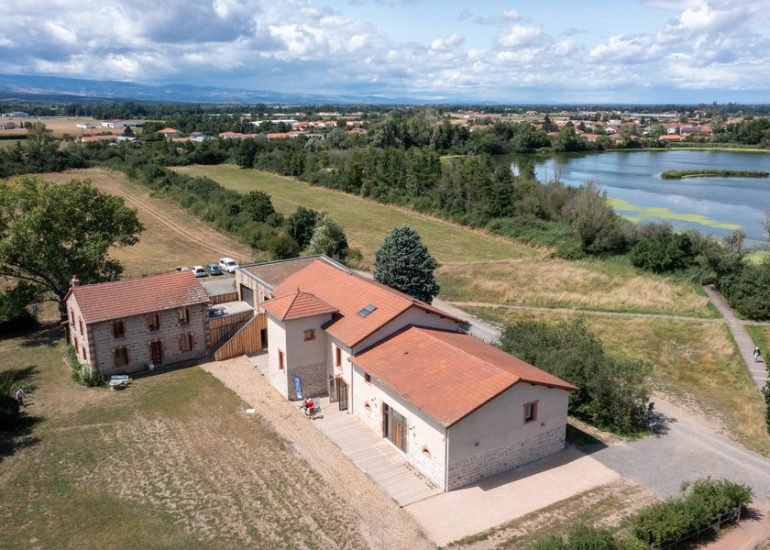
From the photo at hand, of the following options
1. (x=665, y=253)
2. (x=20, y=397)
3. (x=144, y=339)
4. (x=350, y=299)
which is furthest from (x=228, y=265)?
(x=665, y=253)

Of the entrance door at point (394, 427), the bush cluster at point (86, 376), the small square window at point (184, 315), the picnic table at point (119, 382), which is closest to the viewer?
the entrance door at point (394, 427)

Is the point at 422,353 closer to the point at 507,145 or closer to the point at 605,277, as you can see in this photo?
the point at 605,277

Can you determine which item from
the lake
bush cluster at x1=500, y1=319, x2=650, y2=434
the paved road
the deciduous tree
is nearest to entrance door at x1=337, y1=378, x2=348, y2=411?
bush cluster at x1=500, y1=319, x2=650, y2=434

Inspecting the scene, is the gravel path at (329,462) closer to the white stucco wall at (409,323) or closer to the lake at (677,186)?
the white stucco wall at (409,323)

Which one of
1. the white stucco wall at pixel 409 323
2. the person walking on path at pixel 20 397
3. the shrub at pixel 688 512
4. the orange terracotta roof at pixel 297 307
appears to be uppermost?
the orange terracotta roof at pixel 297 307

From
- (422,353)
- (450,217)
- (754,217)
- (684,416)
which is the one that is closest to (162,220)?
(450,217)

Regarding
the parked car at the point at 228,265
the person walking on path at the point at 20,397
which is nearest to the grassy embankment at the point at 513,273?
the parked car at the point at 228,265

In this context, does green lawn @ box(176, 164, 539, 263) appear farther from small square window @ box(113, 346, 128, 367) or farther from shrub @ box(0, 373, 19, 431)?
shrub @ box(0, 373, 19, 431)
